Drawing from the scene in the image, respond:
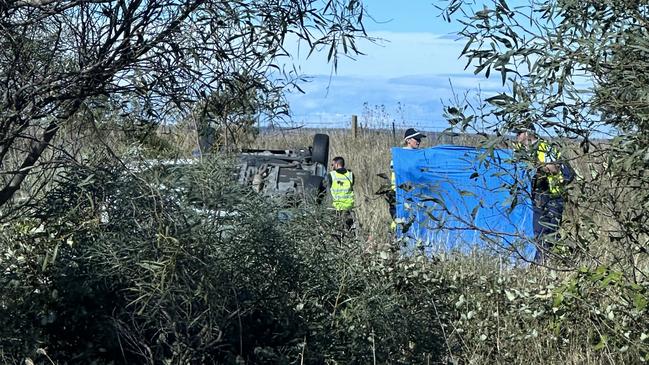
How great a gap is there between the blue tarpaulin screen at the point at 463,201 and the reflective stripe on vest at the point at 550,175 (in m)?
0.13

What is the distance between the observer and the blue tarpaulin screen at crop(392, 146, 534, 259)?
4.65 m

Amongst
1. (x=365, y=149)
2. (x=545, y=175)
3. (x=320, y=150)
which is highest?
(x=545, y=175)

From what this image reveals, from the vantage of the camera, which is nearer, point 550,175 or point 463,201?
point 550,175

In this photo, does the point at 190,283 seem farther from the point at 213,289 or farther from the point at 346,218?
the point at 346,218

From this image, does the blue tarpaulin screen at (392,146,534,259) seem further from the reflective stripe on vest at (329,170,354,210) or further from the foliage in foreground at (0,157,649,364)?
the reflective stripe on vest at (329,170,354,210)

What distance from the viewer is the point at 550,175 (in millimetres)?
4477

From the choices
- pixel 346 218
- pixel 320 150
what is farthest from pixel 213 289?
pixel 320 150

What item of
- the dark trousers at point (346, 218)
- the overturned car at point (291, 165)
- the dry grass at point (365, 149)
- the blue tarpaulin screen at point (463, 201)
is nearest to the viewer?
the blue tarpaulin screen at point (463, 201)

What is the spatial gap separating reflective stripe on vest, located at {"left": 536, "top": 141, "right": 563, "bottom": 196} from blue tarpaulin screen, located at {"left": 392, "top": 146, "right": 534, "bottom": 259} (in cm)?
13

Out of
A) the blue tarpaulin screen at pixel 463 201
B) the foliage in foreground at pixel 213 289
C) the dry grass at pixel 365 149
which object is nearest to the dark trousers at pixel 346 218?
the foliage in foreground at pixel 213 289

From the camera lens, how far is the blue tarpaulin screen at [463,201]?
4652 millimetres

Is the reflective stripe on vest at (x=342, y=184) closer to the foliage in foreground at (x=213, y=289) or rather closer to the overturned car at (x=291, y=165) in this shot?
the overturned car at (x=291, y=165)

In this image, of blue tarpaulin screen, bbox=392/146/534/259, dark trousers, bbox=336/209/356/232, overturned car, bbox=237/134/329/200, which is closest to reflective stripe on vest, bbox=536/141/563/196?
blue tarpaulin screen, bbox=392/146/534/259

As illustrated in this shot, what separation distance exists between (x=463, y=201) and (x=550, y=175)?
156cm
